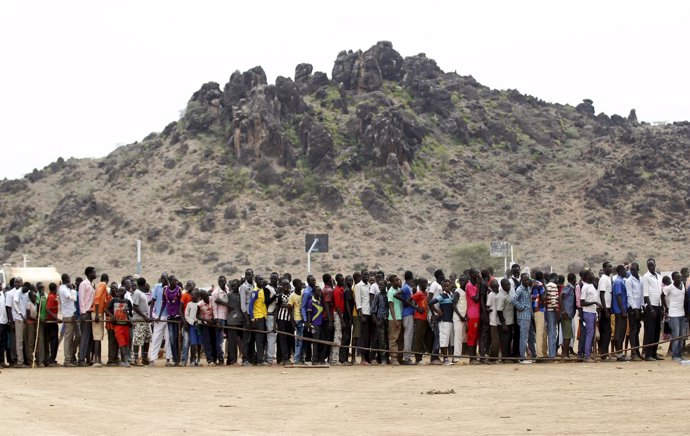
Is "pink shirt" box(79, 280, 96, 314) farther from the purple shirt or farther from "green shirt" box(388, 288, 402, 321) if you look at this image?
"green shirt" box(388, 288, 402, 321)

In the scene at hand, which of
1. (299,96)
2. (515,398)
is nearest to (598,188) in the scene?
(299,96)

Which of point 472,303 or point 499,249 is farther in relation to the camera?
point 499,249

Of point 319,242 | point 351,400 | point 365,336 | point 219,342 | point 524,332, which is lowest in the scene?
point 351,400

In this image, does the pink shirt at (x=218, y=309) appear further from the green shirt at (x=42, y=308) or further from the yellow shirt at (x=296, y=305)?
the green shirt at (x=42, y=308)

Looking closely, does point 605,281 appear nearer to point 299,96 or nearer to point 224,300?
point 224,300

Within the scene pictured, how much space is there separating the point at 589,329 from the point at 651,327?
1217 millimetres

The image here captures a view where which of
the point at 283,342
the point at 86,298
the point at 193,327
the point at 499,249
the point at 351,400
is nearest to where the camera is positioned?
the point at 351,400

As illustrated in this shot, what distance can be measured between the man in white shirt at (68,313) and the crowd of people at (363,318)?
0.02 meters

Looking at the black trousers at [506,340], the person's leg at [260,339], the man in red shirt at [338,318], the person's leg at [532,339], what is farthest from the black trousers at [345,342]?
the person's leg at [532,339]

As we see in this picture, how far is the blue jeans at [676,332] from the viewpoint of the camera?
20.6 meters

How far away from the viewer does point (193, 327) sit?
21.3m

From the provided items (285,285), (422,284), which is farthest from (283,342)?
(422,284)

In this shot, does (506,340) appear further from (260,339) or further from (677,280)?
(260,339)

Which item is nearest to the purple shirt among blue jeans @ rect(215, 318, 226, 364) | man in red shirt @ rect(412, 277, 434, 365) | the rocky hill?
blue jeans @ rect(215, 318, 226, 364)
